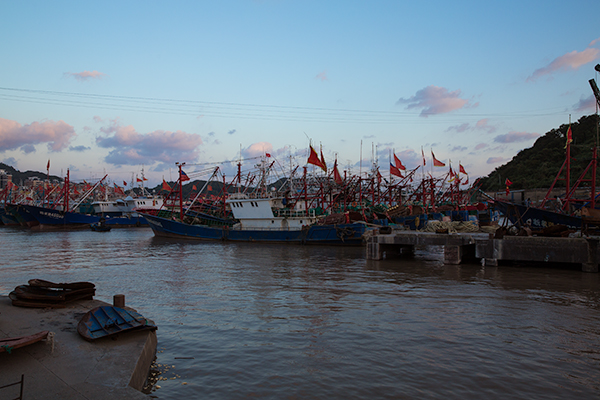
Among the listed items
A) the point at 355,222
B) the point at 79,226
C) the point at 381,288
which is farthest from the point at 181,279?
the point at 79,226

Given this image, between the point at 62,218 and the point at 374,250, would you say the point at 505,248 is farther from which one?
the point at 62,218

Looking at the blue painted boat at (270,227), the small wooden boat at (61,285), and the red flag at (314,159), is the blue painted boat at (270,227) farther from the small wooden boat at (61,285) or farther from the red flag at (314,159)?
the small wooden boat at (61,285)

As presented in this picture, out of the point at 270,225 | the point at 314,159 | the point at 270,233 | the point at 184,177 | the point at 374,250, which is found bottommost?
the point at 374,250

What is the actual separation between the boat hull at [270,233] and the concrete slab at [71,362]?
23.4 metres

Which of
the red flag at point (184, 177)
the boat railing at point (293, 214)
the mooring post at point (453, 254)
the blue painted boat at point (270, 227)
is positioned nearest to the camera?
the mooring post at point (453, 254)

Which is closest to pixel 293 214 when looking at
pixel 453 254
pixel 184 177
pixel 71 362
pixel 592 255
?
pixel 184 177

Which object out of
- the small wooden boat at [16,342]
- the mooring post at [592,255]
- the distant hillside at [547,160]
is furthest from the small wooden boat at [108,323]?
the distant hillside at [547,160]

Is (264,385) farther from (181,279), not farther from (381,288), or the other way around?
(181,279)

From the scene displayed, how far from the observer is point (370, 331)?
8852mm

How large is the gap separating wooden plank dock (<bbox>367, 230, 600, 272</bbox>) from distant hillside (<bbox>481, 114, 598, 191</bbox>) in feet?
169

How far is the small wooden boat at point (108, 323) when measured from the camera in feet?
21.7

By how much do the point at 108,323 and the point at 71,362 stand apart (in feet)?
4.22

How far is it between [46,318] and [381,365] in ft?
21.2

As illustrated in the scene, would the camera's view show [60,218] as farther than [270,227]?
Yes
